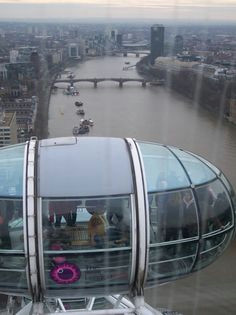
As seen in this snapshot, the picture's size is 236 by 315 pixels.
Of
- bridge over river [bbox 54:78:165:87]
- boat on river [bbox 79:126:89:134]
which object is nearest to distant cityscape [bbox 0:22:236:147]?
bridge over river [bbox 54:78:165:87]

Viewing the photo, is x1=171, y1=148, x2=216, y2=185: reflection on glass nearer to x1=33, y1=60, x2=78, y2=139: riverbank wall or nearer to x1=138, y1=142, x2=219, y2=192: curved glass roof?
x1=138, y1=142, x2=219, y2=192: curved glass roof

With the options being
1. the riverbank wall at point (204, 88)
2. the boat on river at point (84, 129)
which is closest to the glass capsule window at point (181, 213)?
the boat on river at point (84, 129)

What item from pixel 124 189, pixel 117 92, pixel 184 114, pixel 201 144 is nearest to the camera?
pixel 124 189

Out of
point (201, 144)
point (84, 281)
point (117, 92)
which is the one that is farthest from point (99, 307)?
point (117, 92)

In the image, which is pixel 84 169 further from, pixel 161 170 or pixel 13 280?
pixel 13 280

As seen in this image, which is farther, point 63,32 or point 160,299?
point 63,32

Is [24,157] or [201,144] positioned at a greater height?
[24,157]

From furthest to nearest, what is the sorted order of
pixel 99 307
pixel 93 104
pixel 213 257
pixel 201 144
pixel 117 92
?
1. pixel 117 92
2. pixel 93 104
3. pixel 201 144
4. pixel 99 307
5. pixel 213 257

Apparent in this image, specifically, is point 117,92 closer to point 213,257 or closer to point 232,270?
point 232,270
